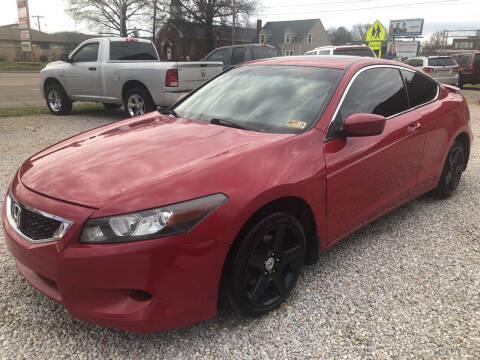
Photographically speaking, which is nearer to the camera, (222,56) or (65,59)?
(65,59)

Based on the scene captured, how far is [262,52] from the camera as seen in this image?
12445 millimetres

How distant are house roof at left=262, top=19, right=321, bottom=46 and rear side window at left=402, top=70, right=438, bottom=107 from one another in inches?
2414

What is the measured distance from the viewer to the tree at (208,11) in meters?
40.8

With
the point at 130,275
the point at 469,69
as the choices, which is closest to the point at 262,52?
the point at 130,275

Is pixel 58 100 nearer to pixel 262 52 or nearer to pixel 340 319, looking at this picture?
pixel 262 52

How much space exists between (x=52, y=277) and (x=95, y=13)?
5306 cm

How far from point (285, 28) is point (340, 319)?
65.8 metres

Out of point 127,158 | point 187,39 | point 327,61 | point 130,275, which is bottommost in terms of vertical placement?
point 130,275

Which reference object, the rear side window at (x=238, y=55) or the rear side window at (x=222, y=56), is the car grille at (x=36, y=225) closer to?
the rear side window at (x=238, y=55)

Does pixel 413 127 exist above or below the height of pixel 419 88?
below

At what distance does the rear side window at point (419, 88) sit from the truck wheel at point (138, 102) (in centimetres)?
598

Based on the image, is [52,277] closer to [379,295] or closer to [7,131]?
[379,295]

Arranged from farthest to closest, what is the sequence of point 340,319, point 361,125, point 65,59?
point 65,59 < point 361,125 < point 340,319

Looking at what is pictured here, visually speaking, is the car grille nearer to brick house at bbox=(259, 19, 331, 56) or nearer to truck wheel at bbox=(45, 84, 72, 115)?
truck wheel at bbox=(45, 84, 72, 115)
